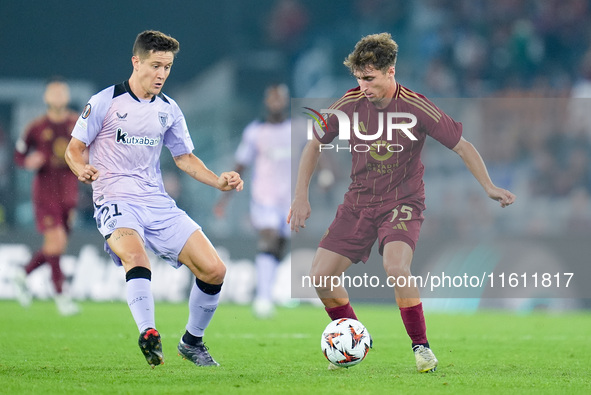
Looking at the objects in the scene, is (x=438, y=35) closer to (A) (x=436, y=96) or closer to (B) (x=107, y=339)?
(A) (x=436, y=96)

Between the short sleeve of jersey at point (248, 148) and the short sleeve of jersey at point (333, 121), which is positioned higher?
the short sleeve of jersey at point (248, 148)

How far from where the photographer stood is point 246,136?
11.0 metres

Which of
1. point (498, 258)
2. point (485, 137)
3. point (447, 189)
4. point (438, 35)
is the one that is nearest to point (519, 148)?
point (485, 137)

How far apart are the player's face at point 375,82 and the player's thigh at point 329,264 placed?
103 cm

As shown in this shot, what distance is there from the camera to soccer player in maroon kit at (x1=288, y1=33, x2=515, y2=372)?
5660mm

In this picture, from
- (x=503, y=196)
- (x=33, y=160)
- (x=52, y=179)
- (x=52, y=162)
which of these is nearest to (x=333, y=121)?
(x=503, y=196)

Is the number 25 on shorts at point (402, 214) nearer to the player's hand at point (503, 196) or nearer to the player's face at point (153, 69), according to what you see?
the player's hand at point (503, 196)

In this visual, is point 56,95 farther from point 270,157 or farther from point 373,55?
point 373,55

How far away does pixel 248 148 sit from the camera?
36.0 ft

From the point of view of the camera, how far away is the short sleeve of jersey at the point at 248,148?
10945mm

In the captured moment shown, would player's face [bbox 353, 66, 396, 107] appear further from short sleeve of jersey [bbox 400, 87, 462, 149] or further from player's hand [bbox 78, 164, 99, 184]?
player's hand [bbox 78, 164, 99, 184]

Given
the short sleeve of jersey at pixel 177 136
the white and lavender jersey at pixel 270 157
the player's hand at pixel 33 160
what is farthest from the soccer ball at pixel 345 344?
the player's hand at pixel 33 160

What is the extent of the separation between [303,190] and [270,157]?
5.09 m

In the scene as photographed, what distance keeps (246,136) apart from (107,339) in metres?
3.97
